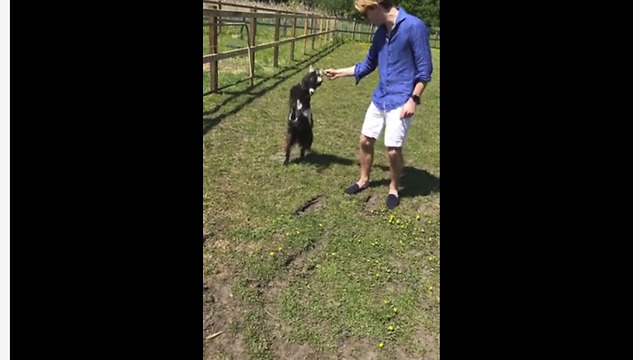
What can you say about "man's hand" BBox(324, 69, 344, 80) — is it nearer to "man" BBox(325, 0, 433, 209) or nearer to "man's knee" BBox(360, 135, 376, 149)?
"man" BBox(325, 0, 433, 209)

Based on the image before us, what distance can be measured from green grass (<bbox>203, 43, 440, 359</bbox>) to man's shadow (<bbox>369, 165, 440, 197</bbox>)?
0.01 m

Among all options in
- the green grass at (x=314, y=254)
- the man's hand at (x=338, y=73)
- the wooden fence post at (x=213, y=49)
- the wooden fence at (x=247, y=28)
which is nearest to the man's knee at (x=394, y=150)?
the green grass at (x=314, y=254)

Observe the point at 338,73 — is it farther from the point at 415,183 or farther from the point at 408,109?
the point at 415,183

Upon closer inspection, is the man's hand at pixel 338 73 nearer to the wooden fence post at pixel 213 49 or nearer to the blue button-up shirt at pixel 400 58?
the blue button-up shirt at pixel 400 58

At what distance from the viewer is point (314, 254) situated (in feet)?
9.04

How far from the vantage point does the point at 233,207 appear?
326 cm

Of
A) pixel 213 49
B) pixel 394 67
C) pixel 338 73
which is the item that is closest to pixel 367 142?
pixel 338 73

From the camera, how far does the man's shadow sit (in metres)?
3.76

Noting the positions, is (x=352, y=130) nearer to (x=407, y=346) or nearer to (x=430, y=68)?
(x=430, y=68)

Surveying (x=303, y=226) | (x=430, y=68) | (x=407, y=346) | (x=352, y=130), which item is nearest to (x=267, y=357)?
(x=407, y=346)

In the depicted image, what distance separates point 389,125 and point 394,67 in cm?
41

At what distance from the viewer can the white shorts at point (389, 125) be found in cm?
311

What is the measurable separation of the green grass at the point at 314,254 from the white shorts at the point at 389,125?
0.53 meters

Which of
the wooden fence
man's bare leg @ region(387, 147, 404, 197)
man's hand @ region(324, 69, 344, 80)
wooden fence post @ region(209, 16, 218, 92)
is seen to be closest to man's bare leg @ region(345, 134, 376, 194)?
man's bare leg @ region(387, 147, 404, 197)
